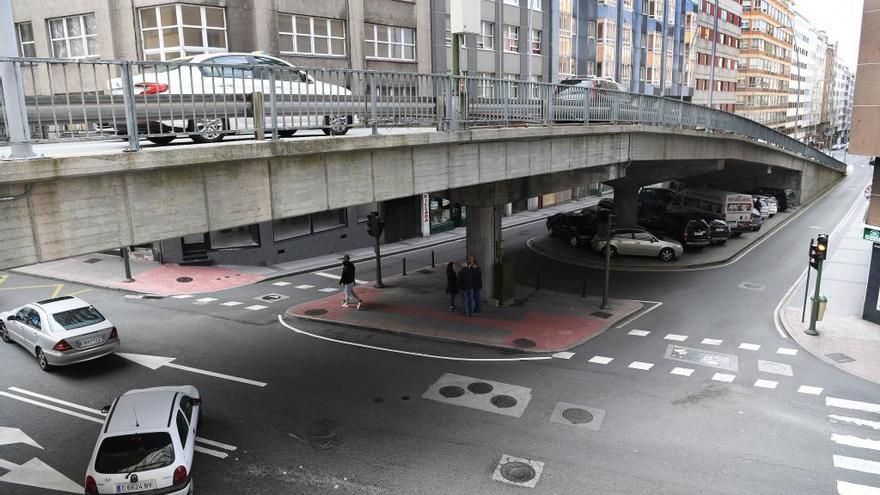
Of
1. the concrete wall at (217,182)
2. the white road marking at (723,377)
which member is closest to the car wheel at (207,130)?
the concrete wall at (217,182)

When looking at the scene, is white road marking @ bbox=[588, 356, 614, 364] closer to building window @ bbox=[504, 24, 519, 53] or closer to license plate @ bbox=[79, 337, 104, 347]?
license plate @ bbox=[79, 337, 104, 347]

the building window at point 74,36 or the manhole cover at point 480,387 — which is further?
the building window at point 74,36

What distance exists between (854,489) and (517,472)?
5.13m

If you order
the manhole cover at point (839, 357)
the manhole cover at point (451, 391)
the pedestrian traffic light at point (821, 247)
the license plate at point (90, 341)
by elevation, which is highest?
the pedestrian traffic light at point (821, 247)

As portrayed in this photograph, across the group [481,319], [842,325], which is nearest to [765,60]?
[842,325]

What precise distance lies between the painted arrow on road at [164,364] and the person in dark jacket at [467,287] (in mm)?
7074

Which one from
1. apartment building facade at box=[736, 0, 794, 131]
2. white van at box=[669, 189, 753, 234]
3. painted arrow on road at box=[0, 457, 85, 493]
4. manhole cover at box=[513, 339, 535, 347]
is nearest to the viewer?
painted arrow on road at box=[0, 457, 85, 493]

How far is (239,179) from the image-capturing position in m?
9.00

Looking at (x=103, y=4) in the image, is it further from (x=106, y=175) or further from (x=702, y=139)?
(x=702, y=139)

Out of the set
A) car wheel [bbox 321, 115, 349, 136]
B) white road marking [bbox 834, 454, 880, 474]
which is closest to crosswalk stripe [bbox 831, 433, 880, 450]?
white road marking [bbox 834, 454, 880, 474]

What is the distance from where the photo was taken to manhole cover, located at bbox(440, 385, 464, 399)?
42.0 feet

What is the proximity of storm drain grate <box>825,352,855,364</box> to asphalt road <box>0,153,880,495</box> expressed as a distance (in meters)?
0.60

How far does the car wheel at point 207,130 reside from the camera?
346 inches

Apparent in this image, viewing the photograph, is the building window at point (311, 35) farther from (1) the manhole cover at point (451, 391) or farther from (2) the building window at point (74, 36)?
(1) the manhole cover at point (451, 391)
